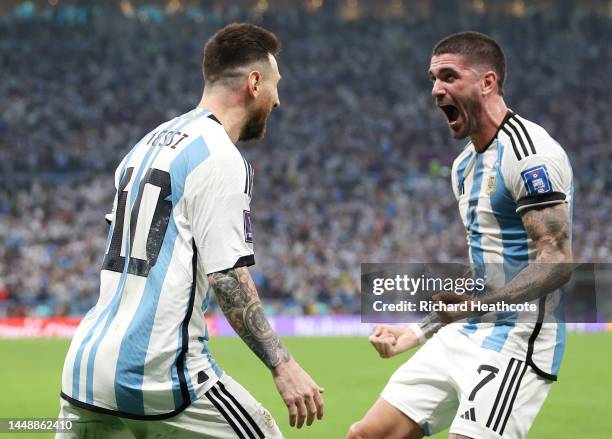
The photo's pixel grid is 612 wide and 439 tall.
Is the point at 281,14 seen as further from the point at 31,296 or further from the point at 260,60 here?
the point at 260,60

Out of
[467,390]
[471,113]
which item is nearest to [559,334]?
[467,390]

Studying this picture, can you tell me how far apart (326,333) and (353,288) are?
5.36 feet

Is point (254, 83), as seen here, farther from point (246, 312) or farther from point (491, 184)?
point (491, 184)

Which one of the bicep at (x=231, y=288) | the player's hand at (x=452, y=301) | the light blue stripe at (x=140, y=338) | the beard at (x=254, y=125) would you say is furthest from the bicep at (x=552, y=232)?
the light blue stripe at (x=140, y=338)

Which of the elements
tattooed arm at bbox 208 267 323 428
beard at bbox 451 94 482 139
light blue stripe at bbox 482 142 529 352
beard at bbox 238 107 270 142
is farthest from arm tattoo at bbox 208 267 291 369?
beard at bbox 451 94 482 139

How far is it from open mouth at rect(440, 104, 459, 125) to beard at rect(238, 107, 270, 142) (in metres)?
1.02

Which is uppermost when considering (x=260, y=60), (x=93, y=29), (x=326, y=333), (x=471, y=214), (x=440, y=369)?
(x=93, y=29)

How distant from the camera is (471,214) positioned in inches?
171

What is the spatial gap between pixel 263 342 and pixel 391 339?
1198mm

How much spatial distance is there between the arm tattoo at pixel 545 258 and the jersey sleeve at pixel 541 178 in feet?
0.14

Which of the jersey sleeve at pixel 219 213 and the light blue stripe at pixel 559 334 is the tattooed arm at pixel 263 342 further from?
the light blue stripe at pixel 559 334

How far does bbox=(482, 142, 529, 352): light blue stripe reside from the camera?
13.5ft

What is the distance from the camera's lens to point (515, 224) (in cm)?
415

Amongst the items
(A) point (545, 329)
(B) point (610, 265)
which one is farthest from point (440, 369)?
(B) point (610, 265)
